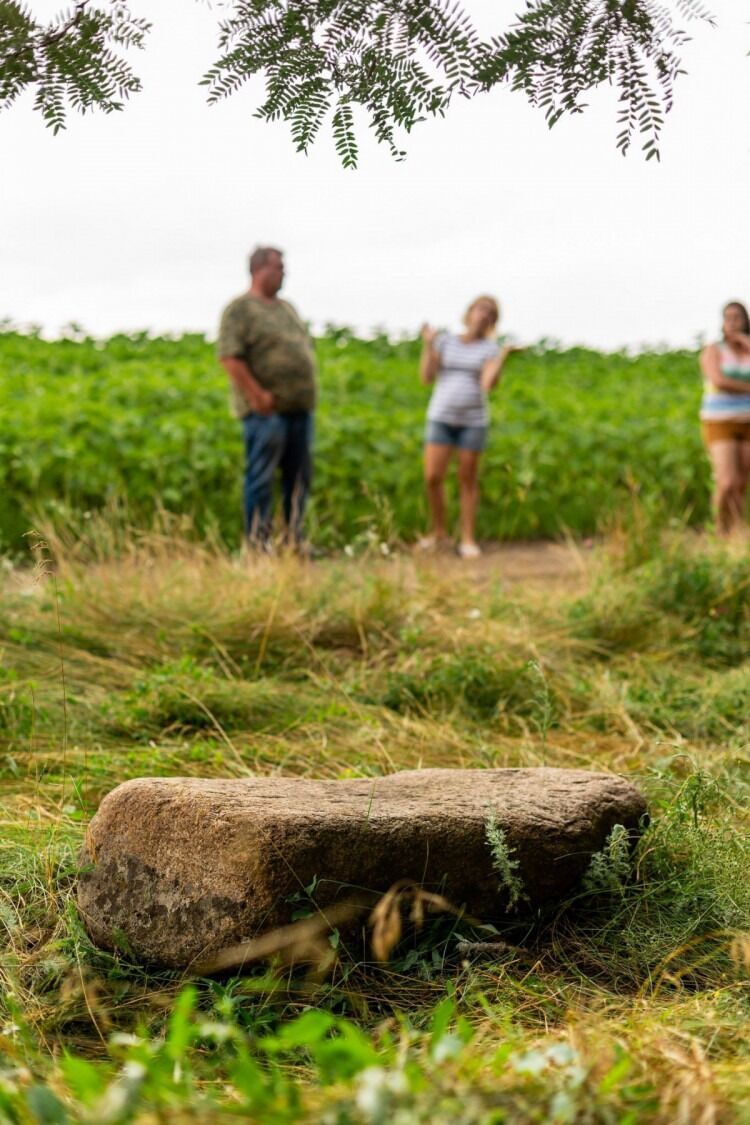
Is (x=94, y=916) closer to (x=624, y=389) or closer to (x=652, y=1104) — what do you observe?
(x=652, y=1104)

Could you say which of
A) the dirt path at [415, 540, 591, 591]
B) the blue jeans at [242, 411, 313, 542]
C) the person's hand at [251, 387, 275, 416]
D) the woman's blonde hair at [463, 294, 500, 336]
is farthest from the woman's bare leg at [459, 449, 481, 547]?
the person's hand at [251, 387, 275, 416]

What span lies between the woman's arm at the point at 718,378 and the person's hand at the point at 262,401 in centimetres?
350

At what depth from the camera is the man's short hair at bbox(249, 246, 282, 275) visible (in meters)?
9.19

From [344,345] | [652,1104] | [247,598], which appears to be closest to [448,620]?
[247,598]

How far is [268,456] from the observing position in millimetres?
9273

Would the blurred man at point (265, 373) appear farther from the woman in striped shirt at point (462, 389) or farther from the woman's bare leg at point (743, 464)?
the woman's bare leg at point (743, 464)

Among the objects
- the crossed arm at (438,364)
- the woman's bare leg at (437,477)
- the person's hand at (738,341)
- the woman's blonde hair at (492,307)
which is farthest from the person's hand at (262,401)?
the person's hand at (738,341)

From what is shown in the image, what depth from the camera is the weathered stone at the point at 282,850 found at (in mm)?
3193

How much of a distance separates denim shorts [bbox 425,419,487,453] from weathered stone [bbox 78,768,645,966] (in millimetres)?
7364

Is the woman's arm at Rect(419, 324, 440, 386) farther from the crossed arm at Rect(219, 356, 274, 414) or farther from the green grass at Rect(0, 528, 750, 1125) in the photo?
the green grass at Rect(0, 528, 750, 1125)

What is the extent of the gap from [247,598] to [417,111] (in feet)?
11.7

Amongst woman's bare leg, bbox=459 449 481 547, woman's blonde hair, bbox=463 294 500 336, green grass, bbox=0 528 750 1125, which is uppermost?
woman's blonde hair, bbox=463 294 500 336

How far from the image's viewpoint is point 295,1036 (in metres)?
1.72

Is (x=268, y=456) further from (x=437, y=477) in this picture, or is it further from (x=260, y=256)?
(x=437, y=477)
